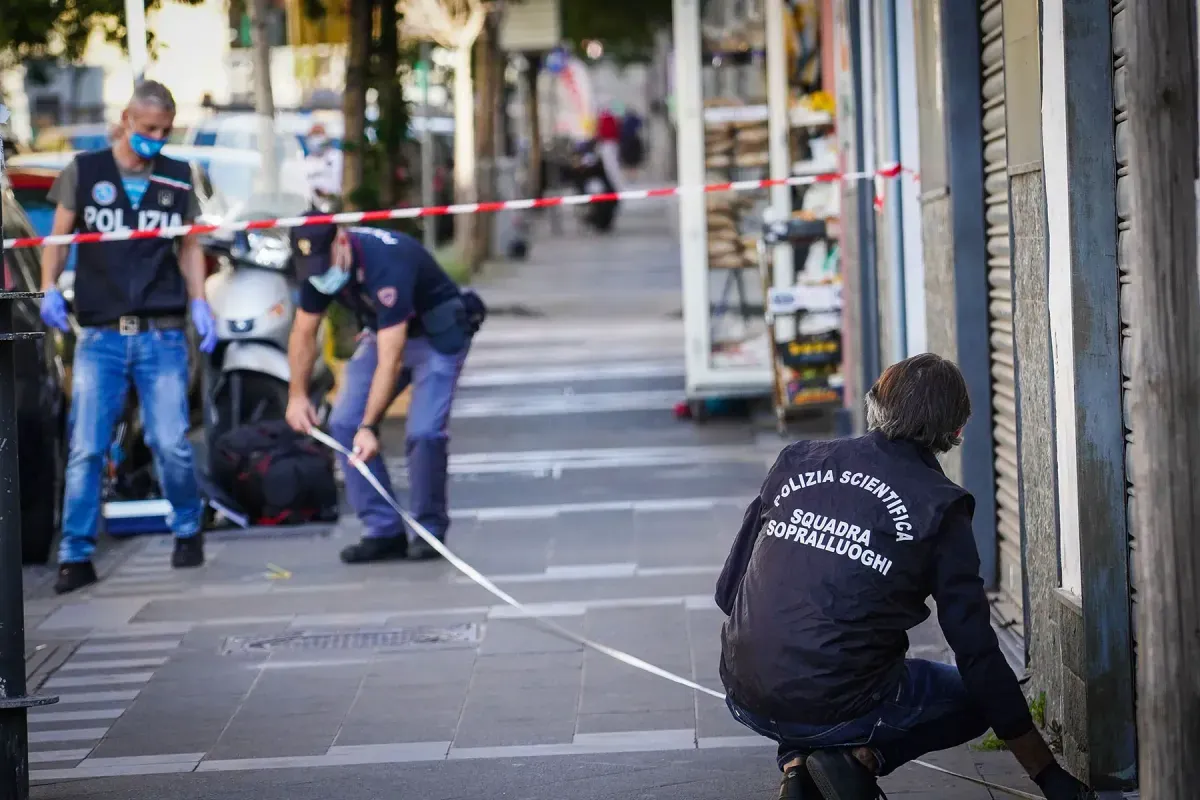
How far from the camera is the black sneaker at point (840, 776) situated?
4.18m

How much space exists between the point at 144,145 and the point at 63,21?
197 inches

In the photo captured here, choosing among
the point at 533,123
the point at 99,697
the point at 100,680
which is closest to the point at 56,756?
the point at 99,697

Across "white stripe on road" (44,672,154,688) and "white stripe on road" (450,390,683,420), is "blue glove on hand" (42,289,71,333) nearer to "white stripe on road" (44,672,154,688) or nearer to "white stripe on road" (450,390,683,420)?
"white stripe on road" (44,672,154,688)

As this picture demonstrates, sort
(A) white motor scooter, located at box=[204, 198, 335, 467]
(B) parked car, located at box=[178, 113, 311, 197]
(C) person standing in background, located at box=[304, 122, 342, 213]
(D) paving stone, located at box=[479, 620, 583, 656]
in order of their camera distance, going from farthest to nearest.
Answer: (B) parked car, located at box=[178, 113, 311, 197]
(C) person standing in background, located at box=[304, 122, 342, 213]
(A) white motor scooter, located at box=[204, 198, 335, 467]
(D) paving stone, located at box=[479, 620, 583, 656]

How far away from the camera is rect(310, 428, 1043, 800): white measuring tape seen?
531cm

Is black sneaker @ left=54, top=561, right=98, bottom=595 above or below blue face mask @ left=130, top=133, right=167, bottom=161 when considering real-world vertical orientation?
below

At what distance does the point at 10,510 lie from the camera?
5.14 metres

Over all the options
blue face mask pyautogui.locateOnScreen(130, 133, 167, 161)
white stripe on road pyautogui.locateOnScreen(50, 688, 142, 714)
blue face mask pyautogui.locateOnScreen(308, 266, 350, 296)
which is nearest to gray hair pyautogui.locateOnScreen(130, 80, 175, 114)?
blue face mask pyautogui.locateOnScreen(130, 133, 167, 161)

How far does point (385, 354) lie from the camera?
27.1 feet

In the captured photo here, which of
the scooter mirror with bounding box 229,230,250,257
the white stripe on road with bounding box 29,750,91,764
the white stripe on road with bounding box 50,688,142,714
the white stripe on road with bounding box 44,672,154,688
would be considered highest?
the scooter mirror with bounding box 229,230,250,257

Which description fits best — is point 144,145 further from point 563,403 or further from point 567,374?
point 567,374

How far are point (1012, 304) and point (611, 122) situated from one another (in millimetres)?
46120

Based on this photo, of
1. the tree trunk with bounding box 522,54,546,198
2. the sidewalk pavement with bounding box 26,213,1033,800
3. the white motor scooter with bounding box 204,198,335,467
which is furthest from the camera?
the tree trunk with bounding box 522,54,546,198

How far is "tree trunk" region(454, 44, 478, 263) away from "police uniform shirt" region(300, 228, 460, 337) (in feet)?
63.7
